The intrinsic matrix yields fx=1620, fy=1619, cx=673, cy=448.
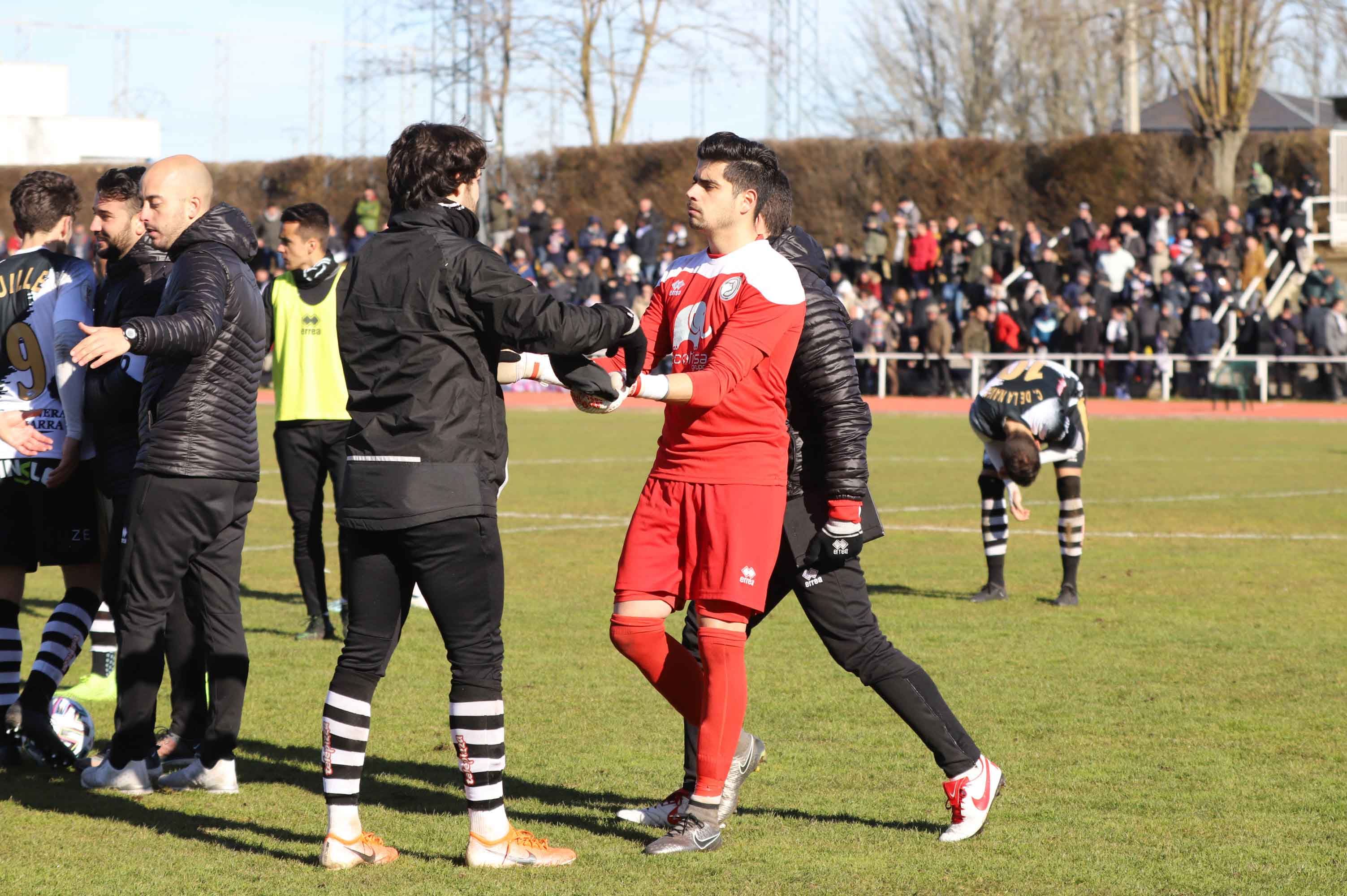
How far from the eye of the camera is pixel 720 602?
194 inches

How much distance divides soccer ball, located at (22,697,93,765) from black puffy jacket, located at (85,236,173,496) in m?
0.84

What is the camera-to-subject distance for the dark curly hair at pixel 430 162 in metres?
4.61

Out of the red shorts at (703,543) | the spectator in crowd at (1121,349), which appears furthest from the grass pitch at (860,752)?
the spectator in crowd at (1121,349)

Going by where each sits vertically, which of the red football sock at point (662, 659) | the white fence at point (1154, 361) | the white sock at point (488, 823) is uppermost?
the white fence at point (1154, 361)

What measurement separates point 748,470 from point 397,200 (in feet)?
4.32

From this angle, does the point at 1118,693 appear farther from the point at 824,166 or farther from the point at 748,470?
the point at 824,166

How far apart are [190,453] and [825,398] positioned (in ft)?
6.90

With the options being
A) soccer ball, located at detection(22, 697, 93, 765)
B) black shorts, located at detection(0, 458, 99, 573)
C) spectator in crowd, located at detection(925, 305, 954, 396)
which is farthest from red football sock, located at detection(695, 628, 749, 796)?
spectator in crowd, located at detection(925, 305, 954, 396)

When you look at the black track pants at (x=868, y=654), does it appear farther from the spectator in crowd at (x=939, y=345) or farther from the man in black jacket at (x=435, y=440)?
the spectator in crowd at (x=939, y=345)

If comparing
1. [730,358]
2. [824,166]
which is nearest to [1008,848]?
[730,358]

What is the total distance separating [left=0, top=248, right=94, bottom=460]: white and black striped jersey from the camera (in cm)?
598

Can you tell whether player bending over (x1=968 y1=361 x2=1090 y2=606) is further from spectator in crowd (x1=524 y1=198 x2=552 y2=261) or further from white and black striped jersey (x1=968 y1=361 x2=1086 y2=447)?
spectator in crowd (x1=524 y1=198 x2=552 y2=261)

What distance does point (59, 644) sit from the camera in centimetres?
630

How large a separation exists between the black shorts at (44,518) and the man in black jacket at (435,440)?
1944 mm
